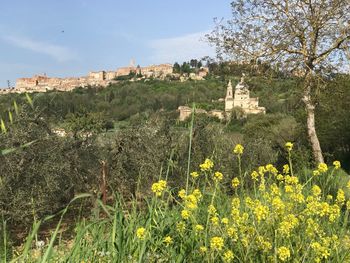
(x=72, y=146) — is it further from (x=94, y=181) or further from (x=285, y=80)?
(x=285, y=80)

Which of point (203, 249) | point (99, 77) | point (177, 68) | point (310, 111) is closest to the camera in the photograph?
point (203, 249)

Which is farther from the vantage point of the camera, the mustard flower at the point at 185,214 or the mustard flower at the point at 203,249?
the mustard flower at the point at 185,214

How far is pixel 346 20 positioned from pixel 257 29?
8.49 ft

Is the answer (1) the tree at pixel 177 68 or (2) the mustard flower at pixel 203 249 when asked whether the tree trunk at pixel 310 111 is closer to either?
(2) the mustard flower at pixel 203 249

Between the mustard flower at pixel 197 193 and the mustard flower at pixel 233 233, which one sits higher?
the mustard flower at pixel 197 193

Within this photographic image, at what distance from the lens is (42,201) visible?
10484 millimetres

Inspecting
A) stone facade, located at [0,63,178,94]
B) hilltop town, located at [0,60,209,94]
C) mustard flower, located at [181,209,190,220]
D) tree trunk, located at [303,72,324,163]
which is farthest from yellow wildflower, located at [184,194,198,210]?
stone facade, located at [0,63,178,94]

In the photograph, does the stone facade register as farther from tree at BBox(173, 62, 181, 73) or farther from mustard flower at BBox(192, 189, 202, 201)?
mustard flower at BBox(192, 189, 202, 201)

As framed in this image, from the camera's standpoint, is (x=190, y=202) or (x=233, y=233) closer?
(x=233, y=233)

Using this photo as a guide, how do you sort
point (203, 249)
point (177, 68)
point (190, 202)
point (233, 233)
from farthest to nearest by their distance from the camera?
point (177, 68)
point (190, 202)
point (233, 233)
point (203, 249)

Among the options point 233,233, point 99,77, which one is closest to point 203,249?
point 233,233

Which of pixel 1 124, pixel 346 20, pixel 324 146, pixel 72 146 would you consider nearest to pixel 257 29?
pixel 346 20

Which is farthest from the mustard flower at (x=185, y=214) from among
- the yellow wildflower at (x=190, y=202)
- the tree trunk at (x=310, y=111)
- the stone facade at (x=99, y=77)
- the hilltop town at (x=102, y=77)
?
the stone facade at (x=99, y=77)

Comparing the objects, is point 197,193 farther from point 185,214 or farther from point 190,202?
point 185,214
